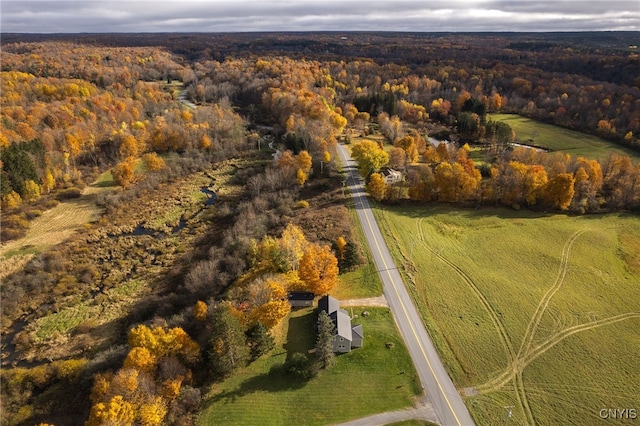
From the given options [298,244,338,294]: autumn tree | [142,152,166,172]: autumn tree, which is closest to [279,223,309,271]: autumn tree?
[298,244,338,294]: autumn tree

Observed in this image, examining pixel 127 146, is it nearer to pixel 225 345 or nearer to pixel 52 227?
pixel 52 227

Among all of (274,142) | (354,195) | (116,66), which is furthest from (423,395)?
(116,66)

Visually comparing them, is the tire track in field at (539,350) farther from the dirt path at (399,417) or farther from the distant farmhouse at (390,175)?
the distant farmhouse at (390,175)

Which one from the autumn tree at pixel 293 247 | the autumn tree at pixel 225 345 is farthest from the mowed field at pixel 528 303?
the autumn tree at pixel 225 345

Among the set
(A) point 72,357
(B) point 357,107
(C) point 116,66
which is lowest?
(A) point 72,357

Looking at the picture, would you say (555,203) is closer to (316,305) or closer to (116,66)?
(316,305)
